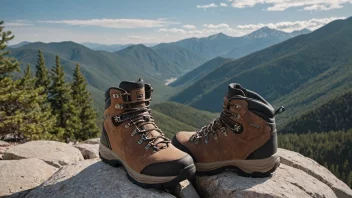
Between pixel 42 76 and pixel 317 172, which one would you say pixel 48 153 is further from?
pixel 42 76

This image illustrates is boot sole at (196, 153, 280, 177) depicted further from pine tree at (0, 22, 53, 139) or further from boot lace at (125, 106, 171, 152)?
pine tree at (0, 22, 53, 139)

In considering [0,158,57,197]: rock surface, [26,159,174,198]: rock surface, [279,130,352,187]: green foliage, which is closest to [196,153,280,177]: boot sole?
[26,159,174,198]: rock surface

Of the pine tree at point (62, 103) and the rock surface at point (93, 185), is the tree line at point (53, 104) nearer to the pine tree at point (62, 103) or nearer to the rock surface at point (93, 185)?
the pine tree at point (62, 103)

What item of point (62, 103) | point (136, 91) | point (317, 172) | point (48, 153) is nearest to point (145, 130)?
point (136, 91)

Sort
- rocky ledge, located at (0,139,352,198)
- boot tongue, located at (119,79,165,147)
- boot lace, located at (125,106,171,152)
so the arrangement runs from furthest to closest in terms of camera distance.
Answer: boot tongue, located at (119,79,165,147)
boot lace, located at (125,106,171,152)
rocky ledge, located at (0,139,352,198)

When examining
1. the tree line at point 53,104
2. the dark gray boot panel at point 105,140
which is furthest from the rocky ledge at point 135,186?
the tree line at point 53,104
